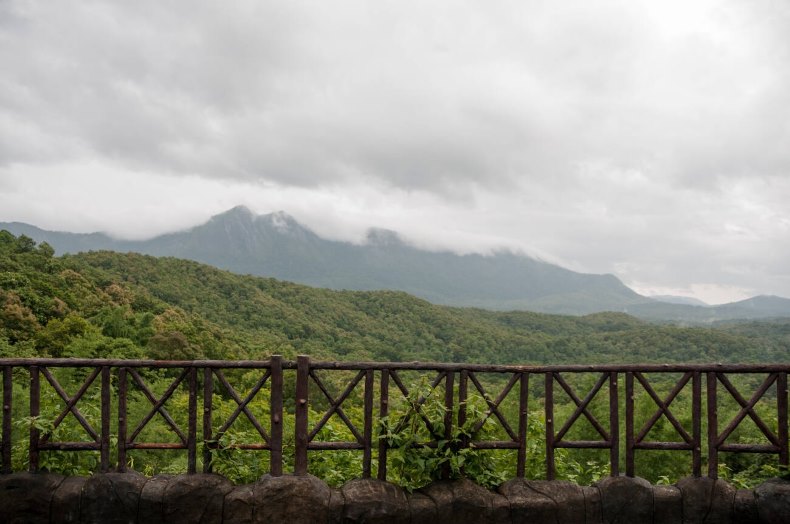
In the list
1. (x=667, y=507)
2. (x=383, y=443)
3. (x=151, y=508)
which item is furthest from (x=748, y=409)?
(x=151, y=508)

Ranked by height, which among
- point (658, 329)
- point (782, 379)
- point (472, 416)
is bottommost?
point (658, 329)

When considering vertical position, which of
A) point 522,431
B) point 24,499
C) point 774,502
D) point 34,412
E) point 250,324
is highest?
point 34,412

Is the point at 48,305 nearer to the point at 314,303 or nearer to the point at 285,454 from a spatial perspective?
the point at 285,454

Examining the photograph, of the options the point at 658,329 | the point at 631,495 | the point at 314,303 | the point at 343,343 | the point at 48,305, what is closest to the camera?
the point at 631,495

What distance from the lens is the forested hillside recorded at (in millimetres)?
17656

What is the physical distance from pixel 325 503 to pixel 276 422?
967 millimetres

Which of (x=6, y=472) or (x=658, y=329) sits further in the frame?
(x=658, y=329)

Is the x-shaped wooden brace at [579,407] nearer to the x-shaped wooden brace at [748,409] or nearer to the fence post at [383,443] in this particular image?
the x-shaped wooden brace at [748,409]

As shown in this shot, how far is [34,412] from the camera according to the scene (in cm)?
554

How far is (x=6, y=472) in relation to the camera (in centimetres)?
550

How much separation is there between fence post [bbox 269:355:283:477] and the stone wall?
15 cm

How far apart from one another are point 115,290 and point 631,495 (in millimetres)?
28489

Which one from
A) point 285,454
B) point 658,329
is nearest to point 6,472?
point 285,454

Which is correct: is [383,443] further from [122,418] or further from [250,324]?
[250,324]
